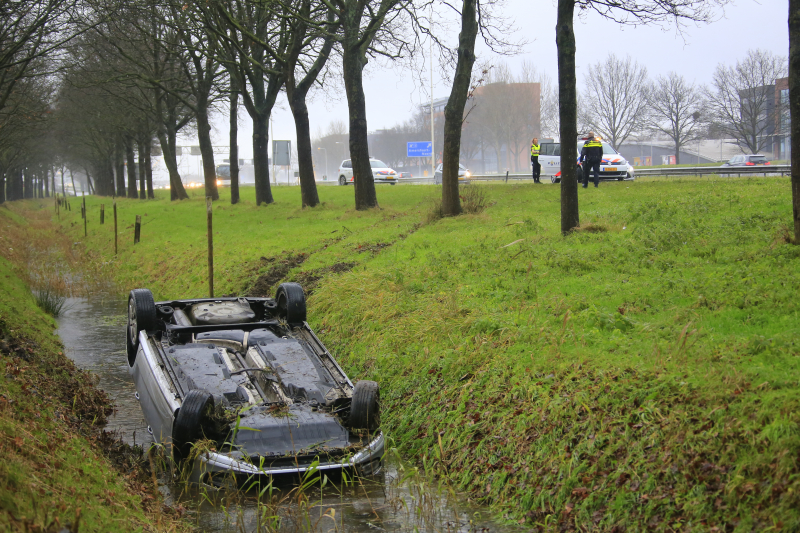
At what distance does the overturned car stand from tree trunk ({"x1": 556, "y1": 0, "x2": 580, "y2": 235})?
576 cm

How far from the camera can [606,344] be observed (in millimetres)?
6746

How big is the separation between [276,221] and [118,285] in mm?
5779

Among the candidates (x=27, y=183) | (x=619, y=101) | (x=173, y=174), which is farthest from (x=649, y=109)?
(x=27, y=183)

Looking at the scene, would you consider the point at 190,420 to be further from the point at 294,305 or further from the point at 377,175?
the point at 377,175

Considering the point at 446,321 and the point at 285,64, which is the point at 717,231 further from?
the point at 285,64

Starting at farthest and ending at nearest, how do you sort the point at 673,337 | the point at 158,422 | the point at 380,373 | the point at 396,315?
the point at 396,315 → the point at 380,373 → the point at 158,422 → the point at 673,337

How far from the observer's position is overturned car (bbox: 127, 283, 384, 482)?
236 inches

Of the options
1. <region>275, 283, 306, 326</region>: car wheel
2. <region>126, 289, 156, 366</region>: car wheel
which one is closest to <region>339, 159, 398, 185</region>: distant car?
<region>275, 283, 306, 326</region>: car wheel

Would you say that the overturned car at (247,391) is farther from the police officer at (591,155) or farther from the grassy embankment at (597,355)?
the police officer at (591,155)

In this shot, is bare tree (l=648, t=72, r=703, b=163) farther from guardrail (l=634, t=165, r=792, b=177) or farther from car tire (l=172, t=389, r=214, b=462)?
car tire (l=172, t=389, r=214, b=462)

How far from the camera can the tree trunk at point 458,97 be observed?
56.6 ft

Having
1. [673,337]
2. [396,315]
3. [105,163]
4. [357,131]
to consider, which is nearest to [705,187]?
[357,131]

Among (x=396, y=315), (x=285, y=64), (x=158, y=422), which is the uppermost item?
(x=285, y=64)

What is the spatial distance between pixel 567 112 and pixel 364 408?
806cm
